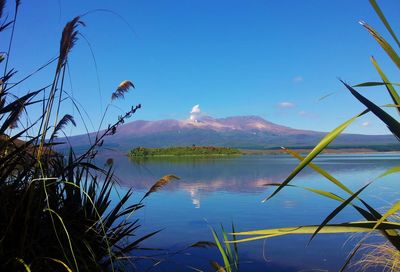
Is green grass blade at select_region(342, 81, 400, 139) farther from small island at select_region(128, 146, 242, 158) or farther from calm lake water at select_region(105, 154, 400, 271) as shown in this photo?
small island at select_region(128, 146, 242, 158)

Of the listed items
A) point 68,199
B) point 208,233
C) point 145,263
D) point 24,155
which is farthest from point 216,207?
point 24,155

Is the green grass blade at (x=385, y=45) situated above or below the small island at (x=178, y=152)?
above

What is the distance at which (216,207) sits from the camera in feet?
38.3

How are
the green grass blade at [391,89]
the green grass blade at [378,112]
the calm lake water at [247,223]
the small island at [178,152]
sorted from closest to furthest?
the green grass blade at [378,112] < the green grass blade at [391,89] < the calm lake water at [247,223] < the small island at [178,152]

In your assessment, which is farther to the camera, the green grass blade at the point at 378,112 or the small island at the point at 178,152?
the small island at the point at 178,152

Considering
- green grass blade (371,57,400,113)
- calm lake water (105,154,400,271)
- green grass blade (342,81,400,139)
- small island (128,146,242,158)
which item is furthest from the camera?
small island (128,146,242,158)

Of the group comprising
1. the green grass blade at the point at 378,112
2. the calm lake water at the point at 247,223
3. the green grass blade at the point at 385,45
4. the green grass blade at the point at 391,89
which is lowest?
the calm lake water at the point at 247,223

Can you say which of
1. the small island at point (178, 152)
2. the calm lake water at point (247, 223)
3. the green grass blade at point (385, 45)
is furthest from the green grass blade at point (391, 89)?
the small island at point (178, 152)

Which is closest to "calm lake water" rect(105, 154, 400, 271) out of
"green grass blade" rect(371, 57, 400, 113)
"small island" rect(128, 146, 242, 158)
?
"green grass blade" rect(371, 57, 400, 113)

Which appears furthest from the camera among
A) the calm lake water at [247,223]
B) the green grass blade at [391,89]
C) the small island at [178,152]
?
the small island at [178,152]

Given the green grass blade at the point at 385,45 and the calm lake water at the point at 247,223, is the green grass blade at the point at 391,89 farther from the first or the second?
the calm lake water at the point at 247,223

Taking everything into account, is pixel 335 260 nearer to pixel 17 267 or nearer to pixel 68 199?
pixel 68 199

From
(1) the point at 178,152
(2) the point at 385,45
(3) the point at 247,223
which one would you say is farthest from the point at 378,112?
(1) the point at 178,152

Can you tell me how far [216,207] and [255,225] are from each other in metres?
2.78
